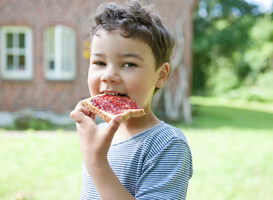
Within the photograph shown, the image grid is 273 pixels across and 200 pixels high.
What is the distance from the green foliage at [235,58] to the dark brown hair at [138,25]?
24872 millimetres

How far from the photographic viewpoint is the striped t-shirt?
62.6 inches

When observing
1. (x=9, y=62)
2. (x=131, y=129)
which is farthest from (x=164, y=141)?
(x=9, y=62)

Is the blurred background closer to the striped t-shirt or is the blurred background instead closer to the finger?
the finger

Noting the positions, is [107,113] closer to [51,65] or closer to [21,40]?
[51,65]

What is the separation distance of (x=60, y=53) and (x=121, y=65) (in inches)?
437

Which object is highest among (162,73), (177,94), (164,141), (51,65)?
(162,73)

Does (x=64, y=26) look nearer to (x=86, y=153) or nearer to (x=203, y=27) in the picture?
(x=86, y=153)

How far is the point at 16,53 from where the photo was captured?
40.6ft

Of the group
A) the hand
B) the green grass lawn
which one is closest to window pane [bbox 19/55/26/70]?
the green grass lawn

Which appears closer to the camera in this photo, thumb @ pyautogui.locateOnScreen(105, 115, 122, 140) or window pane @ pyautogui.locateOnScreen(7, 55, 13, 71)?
thumb @ pyautogui.locateOnScreen(105, 115, 122, 140)

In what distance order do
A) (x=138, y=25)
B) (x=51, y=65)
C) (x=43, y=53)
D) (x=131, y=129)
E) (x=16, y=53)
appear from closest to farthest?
(x=138, y=25) < (x=131, y=129) < (x=43, y=53) < (x=16, y=53) < (x=51, y=65)

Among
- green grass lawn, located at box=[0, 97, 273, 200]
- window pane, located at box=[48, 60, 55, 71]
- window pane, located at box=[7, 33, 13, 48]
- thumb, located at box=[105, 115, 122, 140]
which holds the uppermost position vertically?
window pane, located at box=[7, 33, 13, 48]

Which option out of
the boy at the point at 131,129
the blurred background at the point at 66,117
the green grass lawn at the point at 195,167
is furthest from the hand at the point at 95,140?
the green grass lawn at the point at 195,167

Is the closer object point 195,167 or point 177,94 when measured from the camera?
point 195,167
